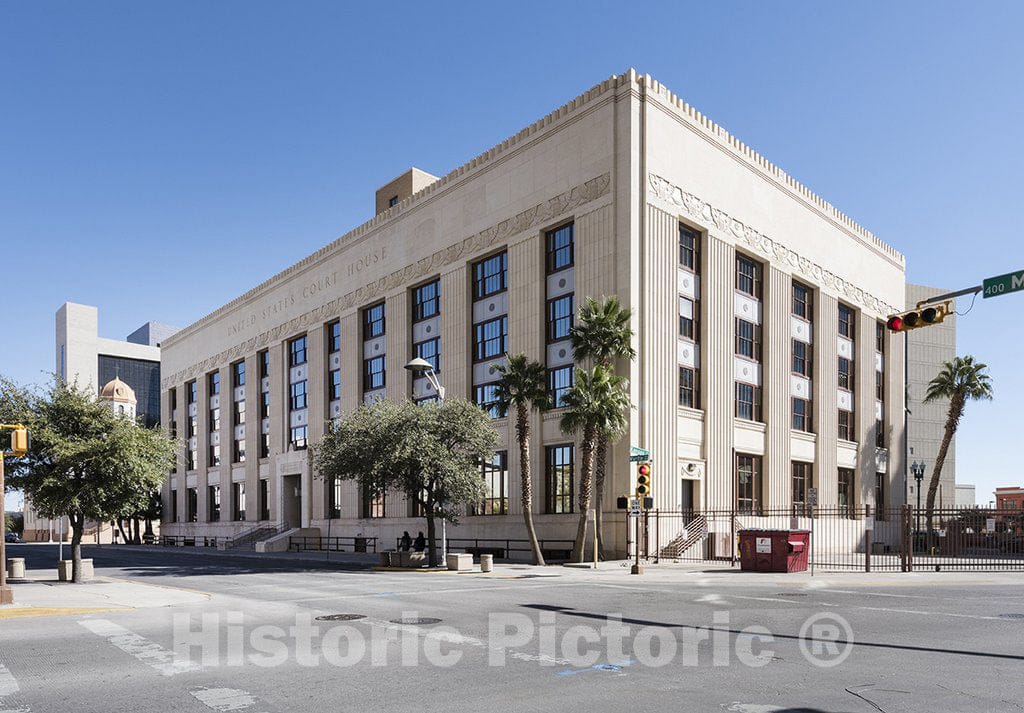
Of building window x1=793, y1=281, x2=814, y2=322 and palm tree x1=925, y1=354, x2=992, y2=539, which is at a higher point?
building window x1=793, y1=281, x2=814, y2=322

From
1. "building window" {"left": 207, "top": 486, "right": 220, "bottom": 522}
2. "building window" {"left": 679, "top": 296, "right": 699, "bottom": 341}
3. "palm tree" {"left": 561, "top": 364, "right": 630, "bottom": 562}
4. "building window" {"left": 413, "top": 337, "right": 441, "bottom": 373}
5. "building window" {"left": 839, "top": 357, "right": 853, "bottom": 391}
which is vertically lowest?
"building window" {"left": 207, "top": 486, "right": 220, "bottom": 522}

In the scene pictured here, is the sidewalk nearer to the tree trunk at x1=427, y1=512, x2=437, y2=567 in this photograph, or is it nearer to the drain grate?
the drain grate

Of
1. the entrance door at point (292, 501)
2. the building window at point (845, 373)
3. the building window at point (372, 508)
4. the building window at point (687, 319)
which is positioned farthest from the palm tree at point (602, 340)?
the entrance door at point (292, 501)

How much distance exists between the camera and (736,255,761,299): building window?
4653 centimetres

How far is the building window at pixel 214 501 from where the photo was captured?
245 ft

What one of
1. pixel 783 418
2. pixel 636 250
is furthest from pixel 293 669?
pixel 783 418

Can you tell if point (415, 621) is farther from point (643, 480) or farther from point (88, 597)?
point (643, 480)

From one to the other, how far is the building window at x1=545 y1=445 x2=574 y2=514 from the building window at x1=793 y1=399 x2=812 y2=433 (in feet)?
54.5

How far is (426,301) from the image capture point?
51.4m

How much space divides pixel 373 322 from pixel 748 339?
937 inches

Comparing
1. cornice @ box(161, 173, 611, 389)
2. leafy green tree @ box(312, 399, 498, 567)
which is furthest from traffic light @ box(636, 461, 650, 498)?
cornice @ box(161, 173, 611, 389)

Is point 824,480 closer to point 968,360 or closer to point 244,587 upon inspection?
point 968,360

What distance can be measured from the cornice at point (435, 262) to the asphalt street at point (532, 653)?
2317 cm

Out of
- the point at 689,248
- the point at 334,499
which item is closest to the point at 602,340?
the point at 689,248
